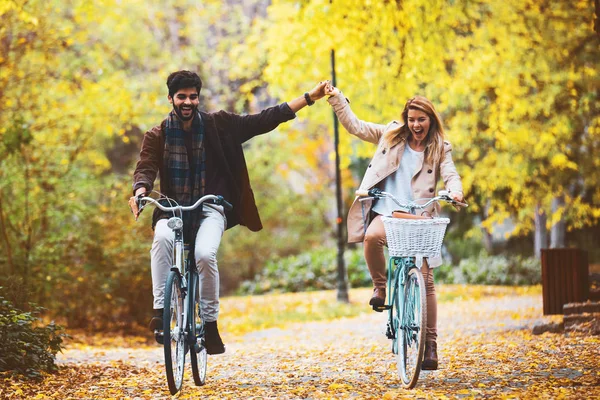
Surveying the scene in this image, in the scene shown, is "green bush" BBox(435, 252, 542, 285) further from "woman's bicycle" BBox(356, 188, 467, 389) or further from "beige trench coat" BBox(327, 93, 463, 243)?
"woman's bicycle" BBox(356, 188, 467, 389)

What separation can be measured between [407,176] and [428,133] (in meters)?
0.38

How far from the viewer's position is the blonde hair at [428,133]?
20.2 feet

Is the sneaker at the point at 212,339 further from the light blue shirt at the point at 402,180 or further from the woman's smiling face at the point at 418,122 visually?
the woman's smiling face at the point at 418,122

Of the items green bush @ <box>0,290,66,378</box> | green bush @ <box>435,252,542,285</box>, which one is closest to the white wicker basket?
green bush @ <box>0,290,66,378</box>

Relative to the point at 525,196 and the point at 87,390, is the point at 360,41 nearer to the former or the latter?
the point at 525,196

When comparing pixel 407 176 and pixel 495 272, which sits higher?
pixel 407 176

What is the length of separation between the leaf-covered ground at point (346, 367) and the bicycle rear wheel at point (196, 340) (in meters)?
0.12

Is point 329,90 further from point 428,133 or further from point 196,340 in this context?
point 196,340

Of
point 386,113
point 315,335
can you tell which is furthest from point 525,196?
point 315,335

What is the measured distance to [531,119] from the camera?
1655 centimetres

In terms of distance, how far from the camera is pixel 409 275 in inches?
227

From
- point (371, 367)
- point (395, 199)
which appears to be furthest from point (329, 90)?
point (371, 367)

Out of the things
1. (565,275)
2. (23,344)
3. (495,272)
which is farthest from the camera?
(495,272)

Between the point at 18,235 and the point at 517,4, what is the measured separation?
31.0 feet
